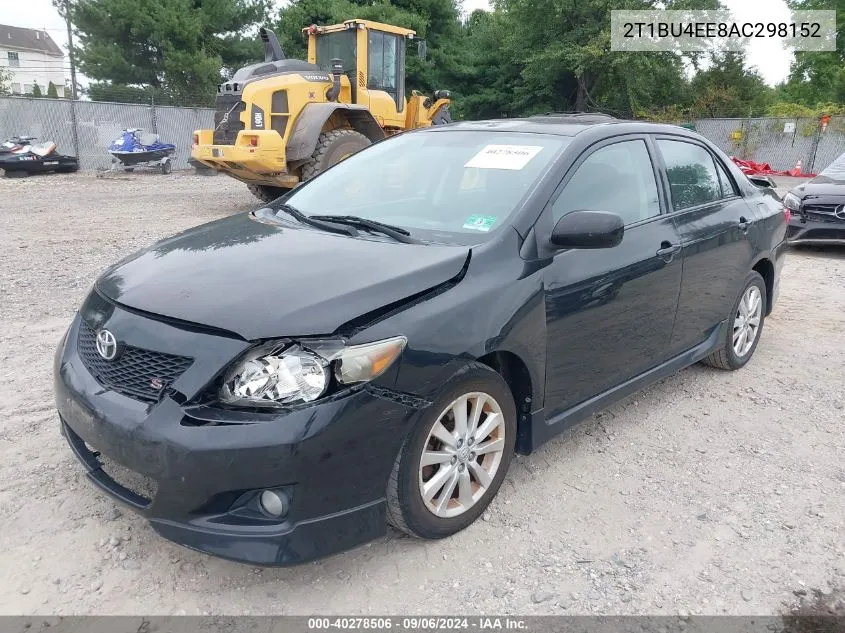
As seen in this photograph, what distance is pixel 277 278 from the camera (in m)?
2.58

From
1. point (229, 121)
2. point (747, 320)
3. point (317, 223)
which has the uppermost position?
point (229, 121)

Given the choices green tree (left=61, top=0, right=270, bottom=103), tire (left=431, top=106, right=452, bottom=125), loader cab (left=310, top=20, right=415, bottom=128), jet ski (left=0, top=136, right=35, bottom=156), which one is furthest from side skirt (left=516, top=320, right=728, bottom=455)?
green tree (left=61, top=0, right=270, bottom=103)

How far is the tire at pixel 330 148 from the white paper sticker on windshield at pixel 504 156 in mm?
7103

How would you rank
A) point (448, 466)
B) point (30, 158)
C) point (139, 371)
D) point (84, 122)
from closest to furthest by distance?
point (139, 371) → point (448, 466) → point (30, 158) → point (84, 122)

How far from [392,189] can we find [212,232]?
94cm

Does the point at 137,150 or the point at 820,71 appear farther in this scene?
the point at 820,71

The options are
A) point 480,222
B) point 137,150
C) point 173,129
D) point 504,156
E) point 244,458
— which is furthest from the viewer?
point 173,129

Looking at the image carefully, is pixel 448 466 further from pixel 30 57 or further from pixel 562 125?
pixel 30 57

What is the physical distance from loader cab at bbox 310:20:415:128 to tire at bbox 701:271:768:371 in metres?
8.64

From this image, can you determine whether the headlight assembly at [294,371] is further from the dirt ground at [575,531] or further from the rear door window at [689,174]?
the rear door window at [689,174]

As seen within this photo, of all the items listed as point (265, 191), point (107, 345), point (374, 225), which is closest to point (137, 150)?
point (265, 191)

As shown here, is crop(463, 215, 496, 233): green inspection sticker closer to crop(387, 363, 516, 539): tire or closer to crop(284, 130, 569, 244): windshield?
crop(284, 130, 569, 244): windshield

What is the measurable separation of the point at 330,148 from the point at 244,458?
29.5 feet

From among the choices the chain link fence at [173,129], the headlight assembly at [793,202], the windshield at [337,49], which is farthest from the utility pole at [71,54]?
the headlight assembly at [793,202]
